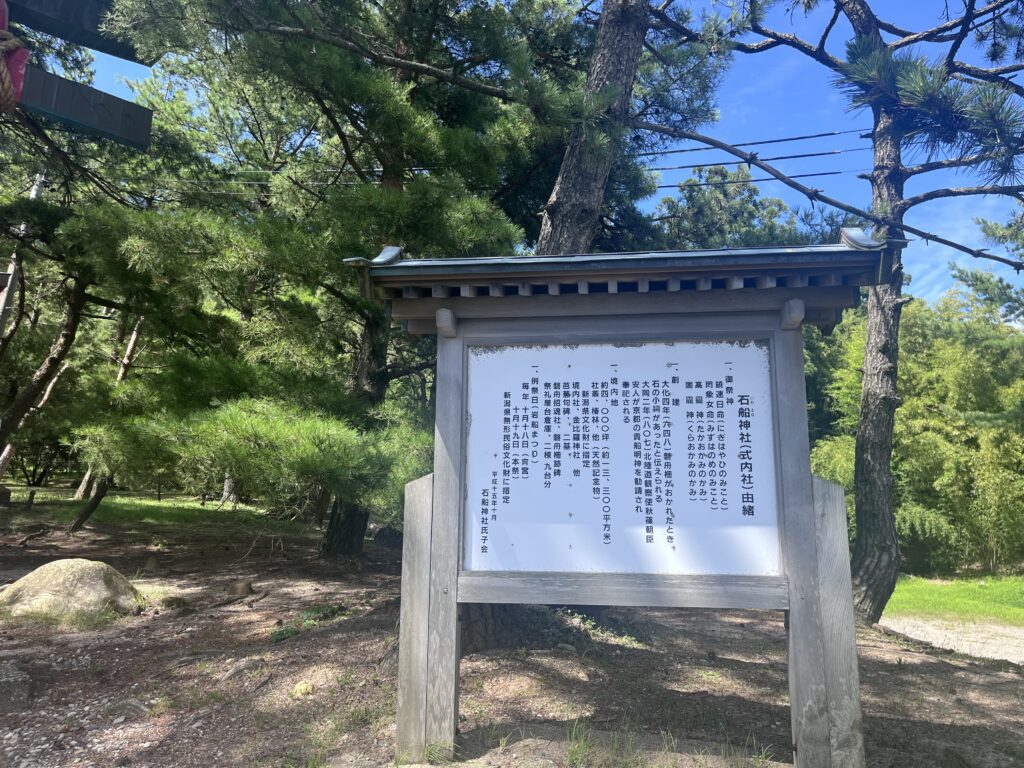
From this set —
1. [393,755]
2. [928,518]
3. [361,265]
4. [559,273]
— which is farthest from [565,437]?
[928,518]

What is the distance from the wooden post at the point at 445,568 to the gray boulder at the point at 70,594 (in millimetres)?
4415

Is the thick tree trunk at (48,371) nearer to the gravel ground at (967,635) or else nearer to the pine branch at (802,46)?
the pine branch at (802,46)

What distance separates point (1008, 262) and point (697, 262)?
4610 millimetres

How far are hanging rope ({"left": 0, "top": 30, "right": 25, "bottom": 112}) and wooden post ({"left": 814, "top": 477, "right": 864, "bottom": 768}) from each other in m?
5.79

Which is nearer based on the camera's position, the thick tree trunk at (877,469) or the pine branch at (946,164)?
the pine branch at (946,164)

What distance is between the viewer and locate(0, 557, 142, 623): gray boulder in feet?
19.1

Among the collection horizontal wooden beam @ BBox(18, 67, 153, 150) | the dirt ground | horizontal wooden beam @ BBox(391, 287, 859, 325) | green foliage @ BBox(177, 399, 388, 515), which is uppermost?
horizontal wooden beam @ BBox(18, 67, 153, 150)

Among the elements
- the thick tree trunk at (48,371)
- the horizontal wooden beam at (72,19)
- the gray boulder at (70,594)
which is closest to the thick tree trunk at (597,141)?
the horizontal wooden beam at (72,19)

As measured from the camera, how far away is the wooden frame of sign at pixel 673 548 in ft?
9.79

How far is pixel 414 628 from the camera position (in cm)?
327

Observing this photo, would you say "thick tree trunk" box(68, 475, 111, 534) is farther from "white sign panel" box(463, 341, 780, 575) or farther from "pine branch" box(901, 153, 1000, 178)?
"pine branch" box(901, 153, 1000, 178)

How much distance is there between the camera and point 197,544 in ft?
36.6

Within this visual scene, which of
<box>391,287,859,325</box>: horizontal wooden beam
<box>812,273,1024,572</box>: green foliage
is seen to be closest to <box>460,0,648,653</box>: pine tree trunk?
<box>391,287,859,325</box>: horizontal wooden beam

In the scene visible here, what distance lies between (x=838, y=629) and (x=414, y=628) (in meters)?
2.08
